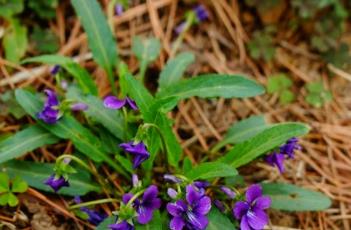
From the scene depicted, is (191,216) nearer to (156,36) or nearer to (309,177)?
(309,177)

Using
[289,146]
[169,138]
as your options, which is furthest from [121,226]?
[289,146]

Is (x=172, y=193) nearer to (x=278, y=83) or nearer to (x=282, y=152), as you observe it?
(x=282, y=152)

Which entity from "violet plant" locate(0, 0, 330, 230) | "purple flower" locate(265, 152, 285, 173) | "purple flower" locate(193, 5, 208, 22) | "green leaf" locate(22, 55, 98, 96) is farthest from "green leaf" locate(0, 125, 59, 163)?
"purple flower" locate(193, 5, 208, 22)

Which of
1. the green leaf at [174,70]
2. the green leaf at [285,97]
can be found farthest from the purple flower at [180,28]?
the green leaf at [285,97]

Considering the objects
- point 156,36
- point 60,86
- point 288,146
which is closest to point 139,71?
point 156,36

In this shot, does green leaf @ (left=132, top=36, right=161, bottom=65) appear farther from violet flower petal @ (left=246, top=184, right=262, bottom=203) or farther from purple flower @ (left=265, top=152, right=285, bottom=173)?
violet flower petal @ (left=246, top=184, right=262, bottom=203)

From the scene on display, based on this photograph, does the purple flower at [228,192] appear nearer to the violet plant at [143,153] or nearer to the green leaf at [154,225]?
the violet plant at [143,153]
